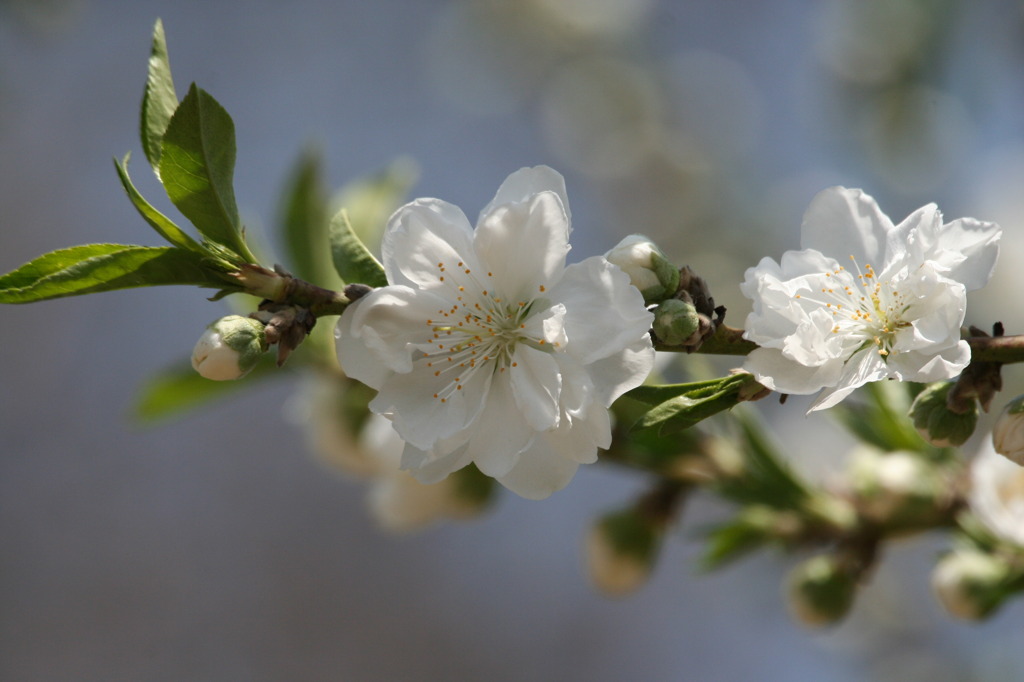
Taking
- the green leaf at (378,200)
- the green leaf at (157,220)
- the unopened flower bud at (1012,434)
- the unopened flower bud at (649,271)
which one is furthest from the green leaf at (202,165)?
the green leaf at (378,200)

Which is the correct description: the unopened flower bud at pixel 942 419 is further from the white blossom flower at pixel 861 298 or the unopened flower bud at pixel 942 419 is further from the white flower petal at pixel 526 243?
the white flower petal at pixel 526 243

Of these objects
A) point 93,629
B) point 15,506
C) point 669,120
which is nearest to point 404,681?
point 93,629

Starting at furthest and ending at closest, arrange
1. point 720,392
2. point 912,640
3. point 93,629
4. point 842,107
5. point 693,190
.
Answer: point 93,629 < point 693,190 < point 842,107 < point 912,640 < point 720,392

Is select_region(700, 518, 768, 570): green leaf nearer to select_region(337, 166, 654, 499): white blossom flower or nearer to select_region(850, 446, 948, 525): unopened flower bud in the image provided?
select_region(850, 446, 948, 525): unopened flower bud

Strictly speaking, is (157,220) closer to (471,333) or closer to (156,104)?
(156,104)

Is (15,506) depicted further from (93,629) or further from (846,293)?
(846,293)

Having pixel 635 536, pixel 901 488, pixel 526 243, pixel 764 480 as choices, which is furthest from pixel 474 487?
pixel 526 243
